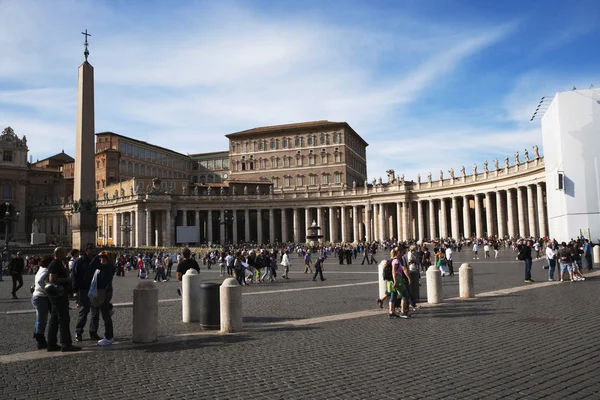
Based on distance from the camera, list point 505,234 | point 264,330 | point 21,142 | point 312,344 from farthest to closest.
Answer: point 21,142 < point 505,234 < point 264,330 < point 312,344

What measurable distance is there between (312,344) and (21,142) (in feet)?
288

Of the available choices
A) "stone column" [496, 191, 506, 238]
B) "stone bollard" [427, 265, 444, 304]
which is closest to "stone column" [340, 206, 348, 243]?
"stone column" [496, 191, 506, 238]

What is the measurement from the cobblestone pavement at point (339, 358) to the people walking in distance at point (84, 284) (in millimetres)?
294

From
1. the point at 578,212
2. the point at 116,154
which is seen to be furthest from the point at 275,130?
the point at 578,212

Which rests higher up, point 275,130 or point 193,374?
point 275,130

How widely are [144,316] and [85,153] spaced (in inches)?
715

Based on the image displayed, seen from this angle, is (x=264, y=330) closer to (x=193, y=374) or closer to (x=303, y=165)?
(x=193, y=374)

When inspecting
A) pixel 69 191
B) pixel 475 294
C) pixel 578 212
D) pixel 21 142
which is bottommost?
pixel 475 294

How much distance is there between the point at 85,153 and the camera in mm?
24703

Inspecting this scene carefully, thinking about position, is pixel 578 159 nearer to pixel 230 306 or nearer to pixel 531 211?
pixel 531 211

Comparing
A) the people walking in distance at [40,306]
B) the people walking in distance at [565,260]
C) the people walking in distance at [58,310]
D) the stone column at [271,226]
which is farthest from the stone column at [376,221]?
the people walking in distance at [58,310]

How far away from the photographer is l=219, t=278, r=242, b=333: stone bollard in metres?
9.83

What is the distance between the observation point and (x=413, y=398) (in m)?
5.55

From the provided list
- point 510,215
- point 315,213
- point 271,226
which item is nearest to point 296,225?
point 271,226
